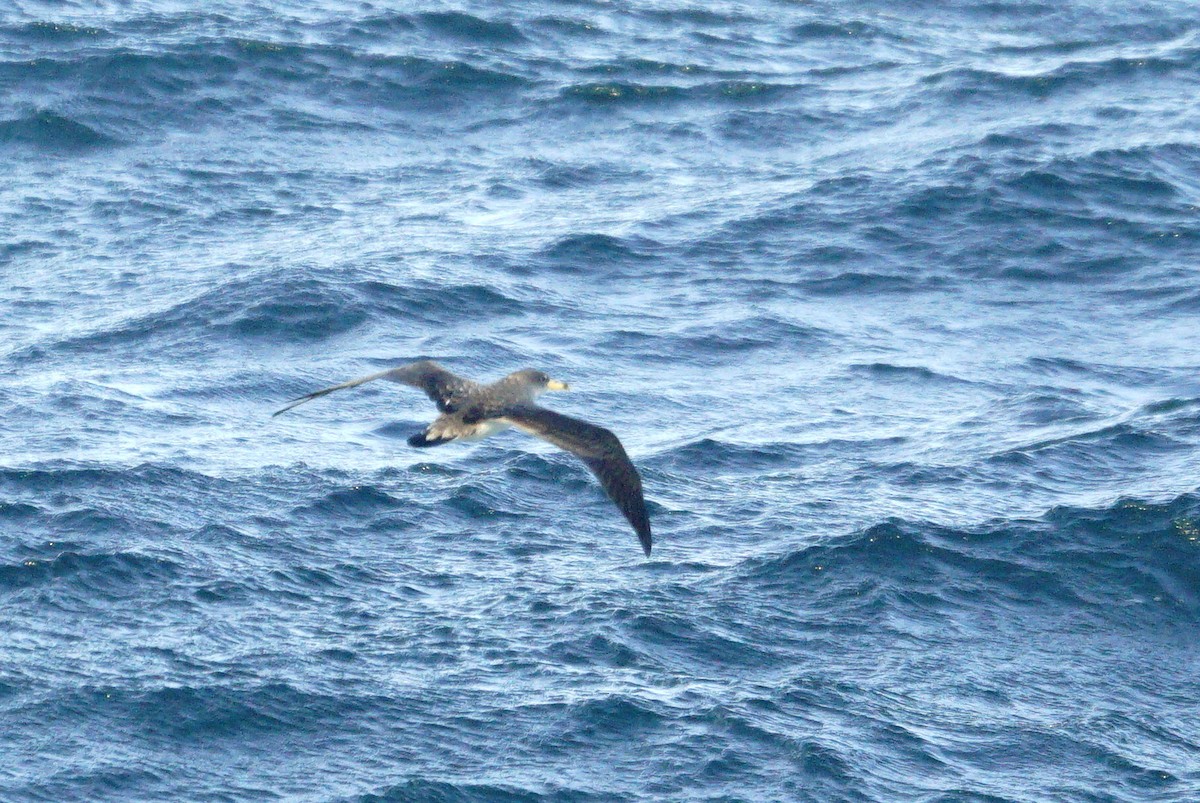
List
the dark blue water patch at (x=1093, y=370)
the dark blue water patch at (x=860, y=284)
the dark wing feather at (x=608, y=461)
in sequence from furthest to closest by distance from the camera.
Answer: the dark blue water patch at (x=860, y=284) → the dark blue water patch at (x=1093, y=370) → the dark wing feather at (x=608, y=461)

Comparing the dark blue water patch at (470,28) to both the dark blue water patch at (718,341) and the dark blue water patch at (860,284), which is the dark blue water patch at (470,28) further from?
the dark blue water patch at (718,341)

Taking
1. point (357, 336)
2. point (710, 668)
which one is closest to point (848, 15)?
point (357, 336)

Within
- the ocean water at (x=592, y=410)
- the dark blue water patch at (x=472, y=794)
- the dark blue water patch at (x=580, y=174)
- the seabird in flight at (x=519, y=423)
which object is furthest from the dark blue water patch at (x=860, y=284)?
the dark blue water patch at (x=472, y=794)

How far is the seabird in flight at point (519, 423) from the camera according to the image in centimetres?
1168

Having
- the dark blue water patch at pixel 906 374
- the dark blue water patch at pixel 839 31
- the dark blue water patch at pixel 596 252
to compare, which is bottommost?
the dark blue water patch at pixel 906 374

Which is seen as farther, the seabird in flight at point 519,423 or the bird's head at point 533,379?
the bird's head at point 533,379

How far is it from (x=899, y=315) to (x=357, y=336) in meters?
6.60

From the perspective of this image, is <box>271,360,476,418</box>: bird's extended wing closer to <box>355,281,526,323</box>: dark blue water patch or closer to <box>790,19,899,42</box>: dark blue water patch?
<box>355,281,526,323</box>: dark blue water patch

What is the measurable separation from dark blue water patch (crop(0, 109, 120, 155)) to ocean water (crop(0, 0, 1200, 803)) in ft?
0.20

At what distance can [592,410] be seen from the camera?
62.2ft

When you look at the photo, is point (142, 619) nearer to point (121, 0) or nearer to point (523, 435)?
point (523, 435)

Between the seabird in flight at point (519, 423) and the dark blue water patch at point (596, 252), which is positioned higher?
the seabird in flight at point (519, 423)

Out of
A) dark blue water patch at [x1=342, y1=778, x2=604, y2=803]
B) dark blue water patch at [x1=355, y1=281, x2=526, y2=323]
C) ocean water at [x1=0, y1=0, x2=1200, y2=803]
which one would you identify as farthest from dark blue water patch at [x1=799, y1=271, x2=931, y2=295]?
dark blue water patch at [x1=342, y1=778, x2=604, y2=803]

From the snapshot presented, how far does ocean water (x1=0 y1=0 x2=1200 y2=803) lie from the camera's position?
46.5 feet
